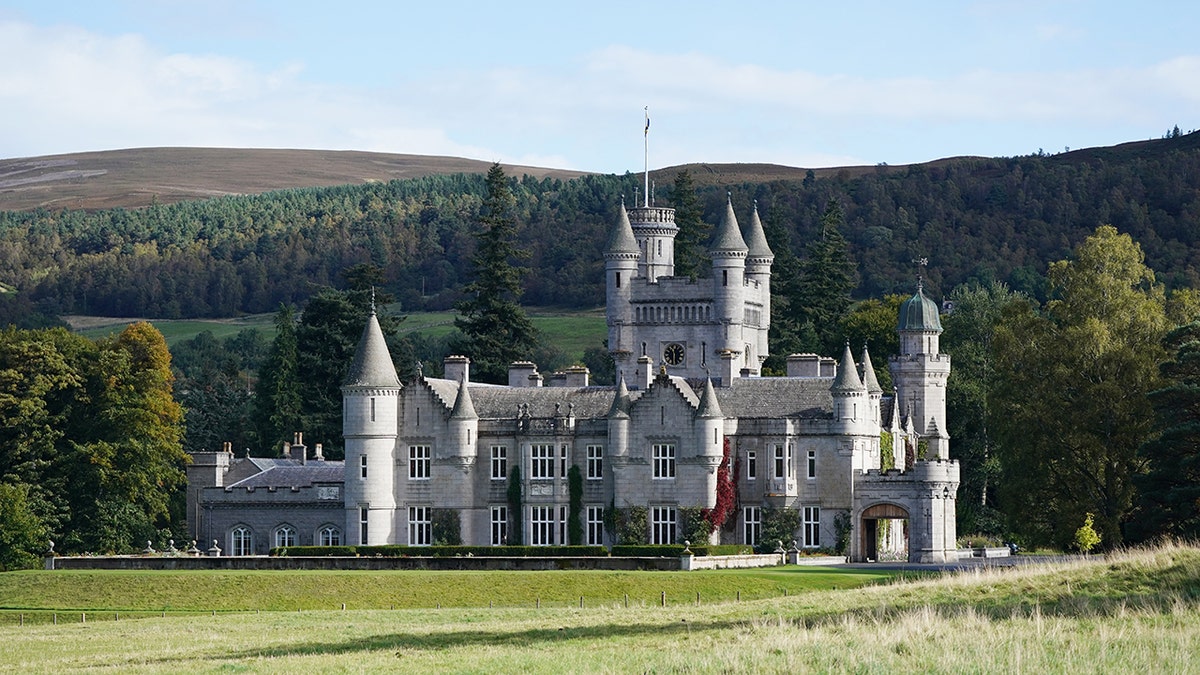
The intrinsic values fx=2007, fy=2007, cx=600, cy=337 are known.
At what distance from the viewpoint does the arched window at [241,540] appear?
2849 inches

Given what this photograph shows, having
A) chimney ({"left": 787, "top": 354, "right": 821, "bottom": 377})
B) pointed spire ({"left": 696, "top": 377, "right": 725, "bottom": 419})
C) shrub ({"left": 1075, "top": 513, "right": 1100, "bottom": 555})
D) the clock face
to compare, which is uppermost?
the clock face

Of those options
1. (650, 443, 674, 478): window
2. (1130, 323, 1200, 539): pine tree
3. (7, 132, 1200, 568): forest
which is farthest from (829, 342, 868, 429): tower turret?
(1130, 323, 1200, 539): pine tree

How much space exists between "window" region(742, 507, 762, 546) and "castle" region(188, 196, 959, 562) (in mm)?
48

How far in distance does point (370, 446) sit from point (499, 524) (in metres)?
5.24

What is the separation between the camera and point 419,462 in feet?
229

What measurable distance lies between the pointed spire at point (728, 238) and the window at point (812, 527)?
1456cm

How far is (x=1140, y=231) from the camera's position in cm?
14600

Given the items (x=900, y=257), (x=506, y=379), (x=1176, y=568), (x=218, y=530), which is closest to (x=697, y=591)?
(x=1176, y=568)

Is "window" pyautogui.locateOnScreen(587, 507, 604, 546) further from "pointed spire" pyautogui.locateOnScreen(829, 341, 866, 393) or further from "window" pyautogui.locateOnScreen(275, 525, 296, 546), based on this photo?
"window" pyautogui.locateOnScreen(275, 525, 296, 546)

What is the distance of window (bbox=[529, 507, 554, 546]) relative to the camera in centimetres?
6900

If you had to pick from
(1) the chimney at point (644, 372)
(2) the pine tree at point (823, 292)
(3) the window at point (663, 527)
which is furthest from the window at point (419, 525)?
(2) the pine tree at point (823, 292)

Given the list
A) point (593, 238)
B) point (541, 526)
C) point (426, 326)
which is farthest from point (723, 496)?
point (593, 238)

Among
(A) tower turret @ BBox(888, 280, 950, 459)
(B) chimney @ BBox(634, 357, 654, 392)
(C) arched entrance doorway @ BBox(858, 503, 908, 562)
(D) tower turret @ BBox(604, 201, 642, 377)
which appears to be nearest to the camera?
(C) arched entrance doorway @ BBox(858, 503, 908, 562)

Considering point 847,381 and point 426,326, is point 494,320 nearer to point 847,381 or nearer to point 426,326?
point 847,381
